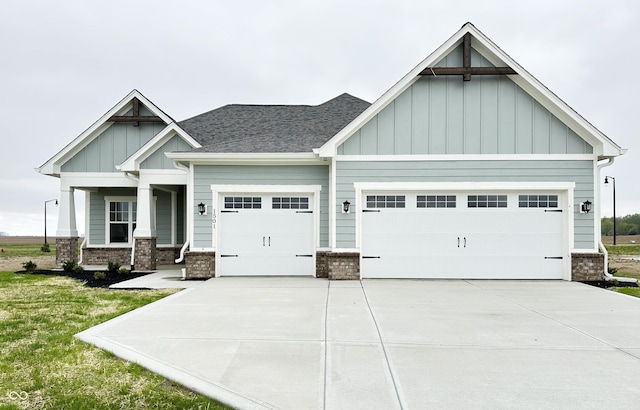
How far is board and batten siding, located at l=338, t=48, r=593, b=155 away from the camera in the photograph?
1137 cm

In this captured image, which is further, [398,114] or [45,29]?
[45,29]

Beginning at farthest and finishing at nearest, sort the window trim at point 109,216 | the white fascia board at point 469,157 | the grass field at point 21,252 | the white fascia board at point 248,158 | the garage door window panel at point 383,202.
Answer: the grass field at point 21,252 → the window trim at point 109,216 → the white fascia board at point 248,158 → the garage door window panel at point 383,202 → the white fascia board at point 469,157

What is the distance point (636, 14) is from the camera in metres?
12.9

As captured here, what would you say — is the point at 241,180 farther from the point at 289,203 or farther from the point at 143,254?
the point at 143,254

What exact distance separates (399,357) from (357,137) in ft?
24.4

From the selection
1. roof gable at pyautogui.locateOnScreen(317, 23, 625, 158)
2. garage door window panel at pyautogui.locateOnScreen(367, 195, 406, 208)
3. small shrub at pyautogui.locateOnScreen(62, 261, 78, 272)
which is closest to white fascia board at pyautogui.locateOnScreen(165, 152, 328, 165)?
roof gable at pyautogui.locateOnScreen(317, 23, 625, 158)

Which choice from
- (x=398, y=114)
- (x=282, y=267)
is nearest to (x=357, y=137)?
(x=398, y=114)

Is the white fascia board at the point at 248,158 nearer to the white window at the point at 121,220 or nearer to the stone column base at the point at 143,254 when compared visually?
the stone column base at the point at 143,254

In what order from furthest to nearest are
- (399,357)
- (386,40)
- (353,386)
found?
1. (386,40)
2. (399,357)
3. (353,386)

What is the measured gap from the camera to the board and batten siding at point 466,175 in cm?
1137

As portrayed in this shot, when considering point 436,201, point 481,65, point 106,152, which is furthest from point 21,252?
point 481,65

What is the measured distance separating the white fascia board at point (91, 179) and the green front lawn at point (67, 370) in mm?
8021

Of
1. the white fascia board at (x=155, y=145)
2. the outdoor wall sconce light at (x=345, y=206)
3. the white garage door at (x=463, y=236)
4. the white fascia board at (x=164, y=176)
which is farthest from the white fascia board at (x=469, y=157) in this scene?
the white fascia board at (x=164, y=176)

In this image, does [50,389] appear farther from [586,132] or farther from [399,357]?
[586,132]
